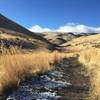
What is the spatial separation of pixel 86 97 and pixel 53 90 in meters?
1.46

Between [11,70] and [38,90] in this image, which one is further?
[11,70]

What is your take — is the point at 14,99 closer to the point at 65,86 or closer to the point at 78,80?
the point at 65,86

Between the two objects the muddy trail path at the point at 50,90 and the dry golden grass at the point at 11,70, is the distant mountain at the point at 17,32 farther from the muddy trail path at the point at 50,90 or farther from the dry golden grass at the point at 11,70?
the muddy trail path at the point at 50,90

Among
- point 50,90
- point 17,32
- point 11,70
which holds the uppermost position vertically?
point 17,32

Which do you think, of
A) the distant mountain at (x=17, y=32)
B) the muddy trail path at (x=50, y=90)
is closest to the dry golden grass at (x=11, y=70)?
the muddy trail path at (x=50, y=90)

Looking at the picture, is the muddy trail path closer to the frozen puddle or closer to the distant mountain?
the frozen puddle

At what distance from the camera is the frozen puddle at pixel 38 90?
31.4 feet

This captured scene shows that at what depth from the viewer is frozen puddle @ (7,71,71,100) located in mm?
9566

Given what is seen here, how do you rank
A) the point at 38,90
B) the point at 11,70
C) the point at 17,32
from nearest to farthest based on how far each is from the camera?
the point at 38,90 → the point at 11,70 → the point at 17,32

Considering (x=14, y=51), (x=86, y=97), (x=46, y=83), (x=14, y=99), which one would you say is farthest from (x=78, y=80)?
(x=14, y=99)

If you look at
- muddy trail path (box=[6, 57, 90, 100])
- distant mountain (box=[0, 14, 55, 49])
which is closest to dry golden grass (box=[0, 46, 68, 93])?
muddy trail path (box=[6, 57, 90, 100])

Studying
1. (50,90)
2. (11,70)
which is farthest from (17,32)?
(50,90)

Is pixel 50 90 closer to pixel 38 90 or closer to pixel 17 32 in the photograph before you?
pixel 38 90

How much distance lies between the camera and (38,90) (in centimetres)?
1084
